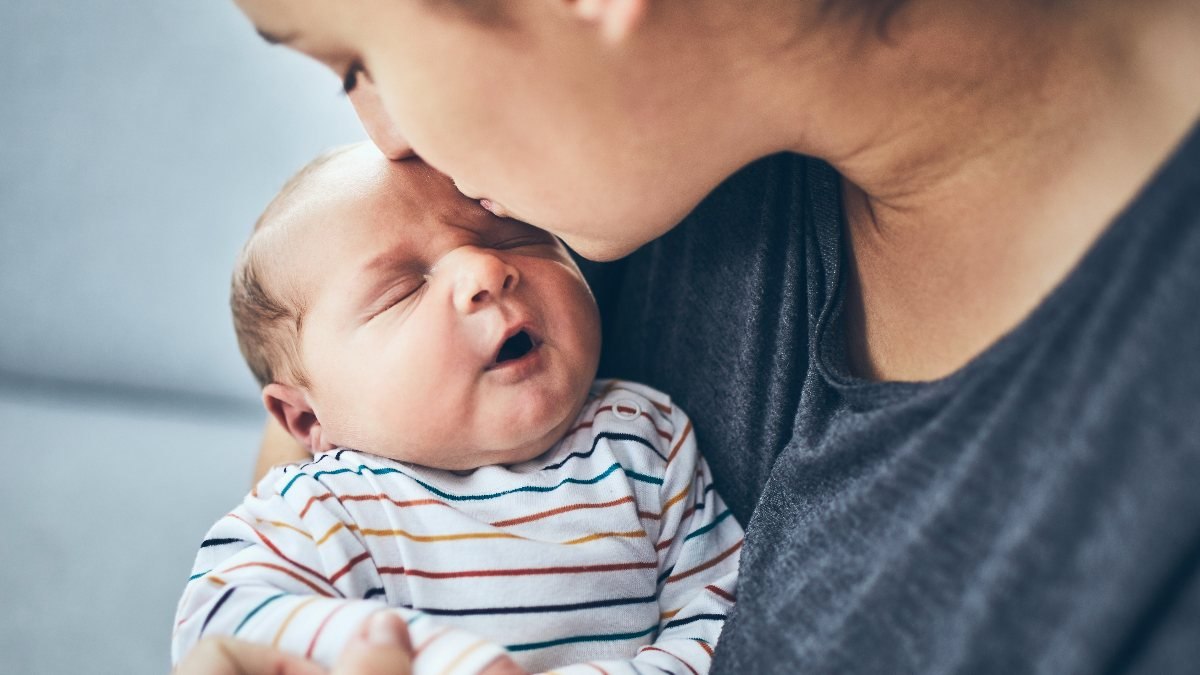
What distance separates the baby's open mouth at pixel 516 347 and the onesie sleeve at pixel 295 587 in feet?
0.74

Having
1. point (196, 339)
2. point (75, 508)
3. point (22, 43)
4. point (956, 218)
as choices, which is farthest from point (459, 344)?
point (22, 43)

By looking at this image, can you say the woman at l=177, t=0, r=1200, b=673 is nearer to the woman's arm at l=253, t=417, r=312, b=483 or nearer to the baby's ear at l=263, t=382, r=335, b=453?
the baby's ear at l=263, t=382, r=335, b=453

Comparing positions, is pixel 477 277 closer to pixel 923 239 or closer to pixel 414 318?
pixel 414 318

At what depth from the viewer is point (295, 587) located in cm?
80

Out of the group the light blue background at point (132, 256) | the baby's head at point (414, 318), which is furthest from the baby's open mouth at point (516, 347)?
the light blue background at point (132, 256)

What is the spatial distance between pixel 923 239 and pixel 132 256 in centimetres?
126

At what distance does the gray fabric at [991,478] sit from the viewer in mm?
512

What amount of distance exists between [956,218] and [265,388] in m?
0.74

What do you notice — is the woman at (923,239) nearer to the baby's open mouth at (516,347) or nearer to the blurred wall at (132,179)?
the baby's open mouth at (516,347)

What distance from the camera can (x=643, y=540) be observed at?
0.92 metres

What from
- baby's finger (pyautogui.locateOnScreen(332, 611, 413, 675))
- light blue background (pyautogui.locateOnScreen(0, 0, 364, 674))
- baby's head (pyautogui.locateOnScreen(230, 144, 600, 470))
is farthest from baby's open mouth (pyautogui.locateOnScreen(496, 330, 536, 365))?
light blue background (pyautogui.locateOnScreen(0, 0, 364, 674))

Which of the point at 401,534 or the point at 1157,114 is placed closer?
the point at 1157,114

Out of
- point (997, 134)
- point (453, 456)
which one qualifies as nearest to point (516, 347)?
point (453, 456)

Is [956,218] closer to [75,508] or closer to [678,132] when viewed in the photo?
[678,132]
